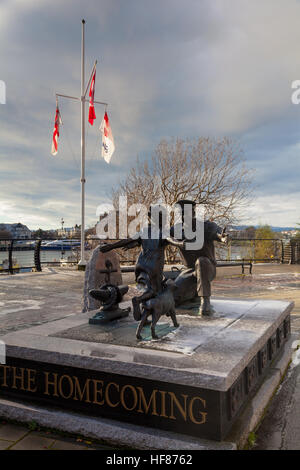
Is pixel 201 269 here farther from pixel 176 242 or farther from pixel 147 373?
pixel 147 373

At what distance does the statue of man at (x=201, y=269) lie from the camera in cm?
432

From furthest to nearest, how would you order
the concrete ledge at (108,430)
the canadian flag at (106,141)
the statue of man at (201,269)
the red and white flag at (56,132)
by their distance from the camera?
the red and white flag at (56,132) < the canadian flag at (106,141) < the statue of man at (201,269) < the concrete ledge at (108,430)

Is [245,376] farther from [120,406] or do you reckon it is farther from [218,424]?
[120,406]

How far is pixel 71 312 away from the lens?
7.13 m

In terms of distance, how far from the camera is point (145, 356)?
272 centimetres

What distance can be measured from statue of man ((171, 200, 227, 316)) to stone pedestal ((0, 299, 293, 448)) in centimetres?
69

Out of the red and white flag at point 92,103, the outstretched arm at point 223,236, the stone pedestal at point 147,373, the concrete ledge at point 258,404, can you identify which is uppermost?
the red and white flag at point 92,103

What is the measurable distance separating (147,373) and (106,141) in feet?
44.4

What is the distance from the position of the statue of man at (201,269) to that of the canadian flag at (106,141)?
423 inches

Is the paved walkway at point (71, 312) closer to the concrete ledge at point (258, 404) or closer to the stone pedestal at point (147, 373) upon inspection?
the concrete ledge at point (258, 404)

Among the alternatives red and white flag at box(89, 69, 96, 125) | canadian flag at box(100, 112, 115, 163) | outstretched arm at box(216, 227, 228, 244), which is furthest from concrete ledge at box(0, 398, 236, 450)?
red and white flag at box(89, 69, 96, 125)

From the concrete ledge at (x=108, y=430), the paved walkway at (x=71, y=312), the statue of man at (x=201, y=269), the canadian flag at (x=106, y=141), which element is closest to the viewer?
the concrete ledge at (x=108, y=430)

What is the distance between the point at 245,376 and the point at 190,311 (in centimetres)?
166

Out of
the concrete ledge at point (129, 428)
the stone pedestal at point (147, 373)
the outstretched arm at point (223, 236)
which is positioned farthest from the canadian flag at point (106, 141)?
the concrete ledge at point (129, 428)
